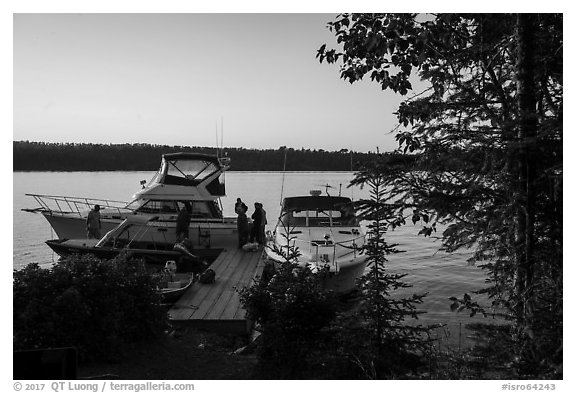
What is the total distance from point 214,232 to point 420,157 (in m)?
13.1

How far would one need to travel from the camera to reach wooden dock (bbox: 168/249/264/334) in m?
8.88

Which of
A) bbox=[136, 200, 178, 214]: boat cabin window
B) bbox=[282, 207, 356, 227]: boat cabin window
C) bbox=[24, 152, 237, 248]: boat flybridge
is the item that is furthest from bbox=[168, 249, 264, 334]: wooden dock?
bbox=[136, 200, 178, 214]: boat cabin window

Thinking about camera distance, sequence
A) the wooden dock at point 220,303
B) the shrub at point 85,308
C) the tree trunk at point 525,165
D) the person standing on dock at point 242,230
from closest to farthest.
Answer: the tree trunk at point 525,165 < the shrub at point 85,308 < the wooden dock at point 220,303 < the person standing on dock at point 242,230

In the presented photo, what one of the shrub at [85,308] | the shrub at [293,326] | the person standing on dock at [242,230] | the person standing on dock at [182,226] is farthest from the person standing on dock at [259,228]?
the shrub at [293,326]

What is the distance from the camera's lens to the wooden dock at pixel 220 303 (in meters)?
8.88

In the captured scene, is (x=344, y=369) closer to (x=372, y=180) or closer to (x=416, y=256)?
(x=372, y=180)

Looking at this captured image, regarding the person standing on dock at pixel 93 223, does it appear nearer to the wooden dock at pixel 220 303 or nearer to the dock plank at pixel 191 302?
the wooden dock at pixel 220 303

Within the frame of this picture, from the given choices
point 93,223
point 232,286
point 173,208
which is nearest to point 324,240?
point 232,286

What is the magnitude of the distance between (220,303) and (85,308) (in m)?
4.00

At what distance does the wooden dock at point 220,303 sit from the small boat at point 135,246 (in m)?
1.69

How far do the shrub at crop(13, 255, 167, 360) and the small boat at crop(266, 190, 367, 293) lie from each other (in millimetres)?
4149

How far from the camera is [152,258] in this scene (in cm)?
1487

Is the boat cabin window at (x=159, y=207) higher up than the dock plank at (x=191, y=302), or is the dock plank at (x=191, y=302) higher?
the boat cabin window at (x=159, y=207)

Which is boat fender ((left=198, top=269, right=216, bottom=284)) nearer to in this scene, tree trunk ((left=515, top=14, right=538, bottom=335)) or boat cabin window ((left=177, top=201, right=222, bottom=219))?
boat cabin window ((left=177, top=201, right=222, bottom=219))
